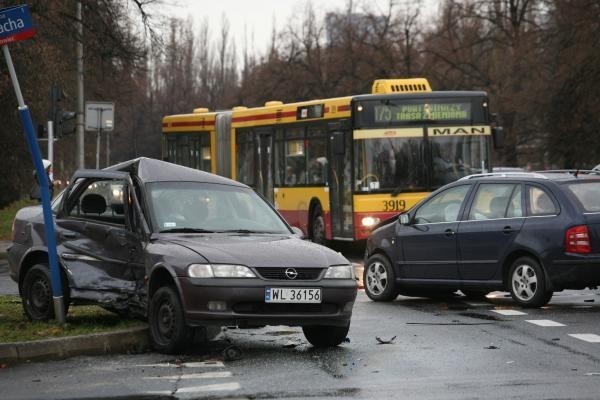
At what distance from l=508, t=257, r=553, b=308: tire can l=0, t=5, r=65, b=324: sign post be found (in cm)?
540

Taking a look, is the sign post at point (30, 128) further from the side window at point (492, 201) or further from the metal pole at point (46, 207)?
the side window at point (492, 201)

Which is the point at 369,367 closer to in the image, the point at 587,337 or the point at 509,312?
the point at 587,337

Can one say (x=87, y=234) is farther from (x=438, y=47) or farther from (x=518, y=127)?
(x=438, y=47)

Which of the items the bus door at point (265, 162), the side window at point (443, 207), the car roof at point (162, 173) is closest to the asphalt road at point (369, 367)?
A: the car roof at point (162, 173)

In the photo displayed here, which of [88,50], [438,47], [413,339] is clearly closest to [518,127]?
[438,47]

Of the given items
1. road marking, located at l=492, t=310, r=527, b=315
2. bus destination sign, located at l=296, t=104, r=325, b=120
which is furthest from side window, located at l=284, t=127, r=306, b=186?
road marking, located at l=492, t=310, r=527, b=315

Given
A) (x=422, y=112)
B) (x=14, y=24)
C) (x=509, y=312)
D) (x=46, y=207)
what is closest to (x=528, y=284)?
(x=509, y=312)

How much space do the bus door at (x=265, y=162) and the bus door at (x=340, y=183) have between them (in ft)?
10.2

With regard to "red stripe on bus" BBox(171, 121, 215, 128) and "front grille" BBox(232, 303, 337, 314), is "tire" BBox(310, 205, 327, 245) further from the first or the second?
"front grille" BBox(232, 303, 337, 314)

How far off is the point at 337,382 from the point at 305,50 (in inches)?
2432

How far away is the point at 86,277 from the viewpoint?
1195 cm

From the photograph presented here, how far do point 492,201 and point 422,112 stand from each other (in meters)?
9.91

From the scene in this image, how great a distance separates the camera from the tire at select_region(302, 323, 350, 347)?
11125 mm

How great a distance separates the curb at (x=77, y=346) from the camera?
10336 mm
